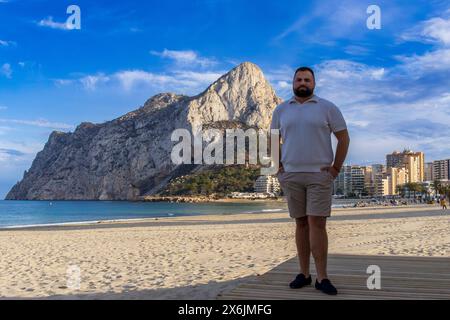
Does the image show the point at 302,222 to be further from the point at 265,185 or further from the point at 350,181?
the point at 350,181

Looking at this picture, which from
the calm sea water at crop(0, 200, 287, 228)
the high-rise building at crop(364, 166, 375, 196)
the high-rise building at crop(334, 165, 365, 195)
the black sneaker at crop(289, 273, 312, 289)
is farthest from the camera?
the high-rise building at crop(334, 165, 365, 195)

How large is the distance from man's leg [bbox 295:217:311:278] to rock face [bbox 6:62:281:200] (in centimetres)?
13743

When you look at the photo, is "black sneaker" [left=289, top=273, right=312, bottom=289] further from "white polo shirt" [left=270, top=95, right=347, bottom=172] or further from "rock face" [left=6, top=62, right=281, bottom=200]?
"rock face" [left=6, top=62, right=281, bottom=200]

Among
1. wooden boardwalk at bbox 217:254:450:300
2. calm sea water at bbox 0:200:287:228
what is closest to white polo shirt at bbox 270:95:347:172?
wooden boardwalk at bbox 217:254:450:300

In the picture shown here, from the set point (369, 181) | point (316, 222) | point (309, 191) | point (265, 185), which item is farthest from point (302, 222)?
point (369, 181)

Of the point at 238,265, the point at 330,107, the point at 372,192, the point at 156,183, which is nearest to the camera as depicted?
the point at 330,107

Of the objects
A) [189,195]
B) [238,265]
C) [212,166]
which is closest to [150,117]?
[212,166]

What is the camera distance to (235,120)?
14712 centimetres

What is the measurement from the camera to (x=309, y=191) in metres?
3.95

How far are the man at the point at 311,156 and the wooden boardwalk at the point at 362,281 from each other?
224 millimetres

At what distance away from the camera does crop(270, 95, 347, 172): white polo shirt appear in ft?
12.9

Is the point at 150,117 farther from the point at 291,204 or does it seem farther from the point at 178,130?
the point at 291,204

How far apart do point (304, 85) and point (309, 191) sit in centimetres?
96
